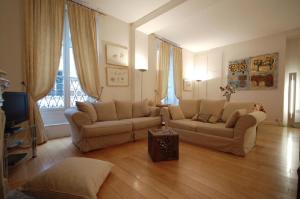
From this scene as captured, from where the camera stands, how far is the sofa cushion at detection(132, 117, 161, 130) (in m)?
3.09

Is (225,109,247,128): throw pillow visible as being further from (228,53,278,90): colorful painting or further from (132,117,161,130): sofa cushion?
(228,53,278,90): colorful painting

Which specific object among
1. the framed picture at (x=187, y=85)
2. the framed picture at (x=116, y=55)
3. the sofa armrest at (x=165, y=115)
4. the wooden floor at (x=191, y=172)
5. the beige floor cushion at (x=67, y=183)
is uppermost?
the framed picture at (x=116, y=55)

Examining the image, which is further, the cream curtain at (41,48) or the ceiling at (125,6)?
the ceiling at (125,6)

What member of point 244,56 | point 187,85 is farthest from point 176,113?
point 244,56

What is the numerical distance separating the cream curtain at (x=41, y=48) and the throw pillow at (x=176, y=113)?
259 cm

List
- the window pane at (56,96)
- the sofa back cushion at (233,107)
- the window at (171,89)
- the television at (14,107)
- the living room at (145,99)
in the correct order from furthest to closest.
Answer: the window at (171,89) → the window pane at (56,96) → the sofa back cushion at (233,107) → the television at (14,107) → the living room at (145,99)

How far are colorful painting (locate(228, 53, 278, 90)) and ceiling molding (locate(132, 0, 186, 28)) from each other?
3646 millimetres

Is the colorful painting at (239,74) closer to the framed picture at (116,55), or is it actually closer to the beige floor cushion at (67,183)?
the framed picture at (116,55)

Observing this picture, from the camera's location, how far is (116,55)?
4148 mm

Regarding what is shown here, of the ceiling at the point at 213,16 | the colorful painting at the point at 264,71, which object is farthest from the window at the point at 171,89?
the colorful painting at the point at 264,71

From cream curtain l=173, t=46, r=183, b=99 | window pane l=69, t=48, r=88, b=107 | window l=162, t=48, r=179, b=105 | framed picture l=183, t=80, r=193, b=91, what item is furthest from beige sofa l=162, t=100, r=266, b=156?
framed picture l=183, t=80, r=193, b=91

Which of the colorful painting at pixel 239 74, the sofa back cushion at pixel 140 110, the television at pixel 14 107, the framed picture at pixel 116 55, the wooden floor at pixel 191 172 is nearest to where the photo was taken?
the wooden floor at pixel 191 172

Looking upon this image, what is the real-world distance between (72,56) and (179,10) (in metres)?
2.65

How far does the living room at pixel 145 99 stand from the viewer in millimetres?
1673
